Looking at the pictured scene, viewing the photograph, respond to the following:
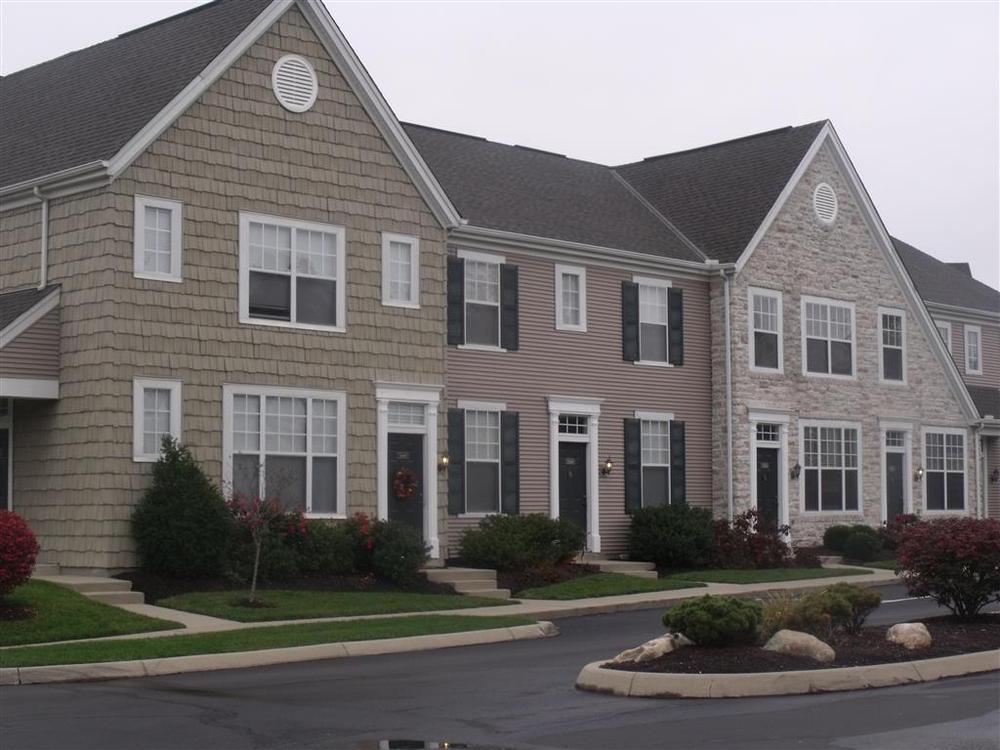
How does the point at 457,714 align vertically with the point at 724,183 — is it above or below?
below

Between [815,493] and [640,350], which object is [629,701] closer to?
[640,350]

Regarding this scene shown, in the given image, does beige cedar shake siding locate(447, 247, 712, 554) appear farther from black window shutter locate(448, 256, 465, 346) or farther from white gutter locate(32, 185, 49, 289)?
white gutter locate(32, 185, 49, 289)

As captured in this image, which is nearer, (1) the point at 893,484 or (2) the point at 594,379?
(2) the point at 594,379

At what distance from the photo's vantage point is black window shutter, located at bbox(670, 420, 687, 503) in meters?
32.4

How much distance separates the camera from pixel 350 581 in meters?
24.2

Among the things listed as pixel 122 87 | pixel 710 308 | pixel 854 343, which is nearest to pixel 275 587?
pixel 122 87

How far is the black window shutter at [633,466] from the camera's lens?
3139 cm

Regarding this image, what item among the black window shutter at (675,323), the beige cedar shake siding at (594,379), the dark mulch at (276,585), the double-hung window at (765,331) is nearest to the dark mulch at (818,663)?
the dark mulch at (276,585)

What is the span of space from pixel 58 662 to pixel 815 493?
22.6 metres

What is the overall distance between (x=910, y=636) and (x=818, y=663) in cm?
177

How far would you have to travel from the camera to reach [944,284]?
44.7 m

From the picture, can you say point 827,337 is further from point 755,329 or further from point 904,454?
Result: point 904,454

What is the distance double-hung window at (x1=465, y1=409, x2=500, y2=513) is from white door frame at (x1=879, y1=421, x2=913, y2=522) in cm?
1232

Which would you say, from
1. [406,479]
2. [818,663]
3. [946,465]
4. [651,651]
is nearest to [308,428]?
[406,479]
